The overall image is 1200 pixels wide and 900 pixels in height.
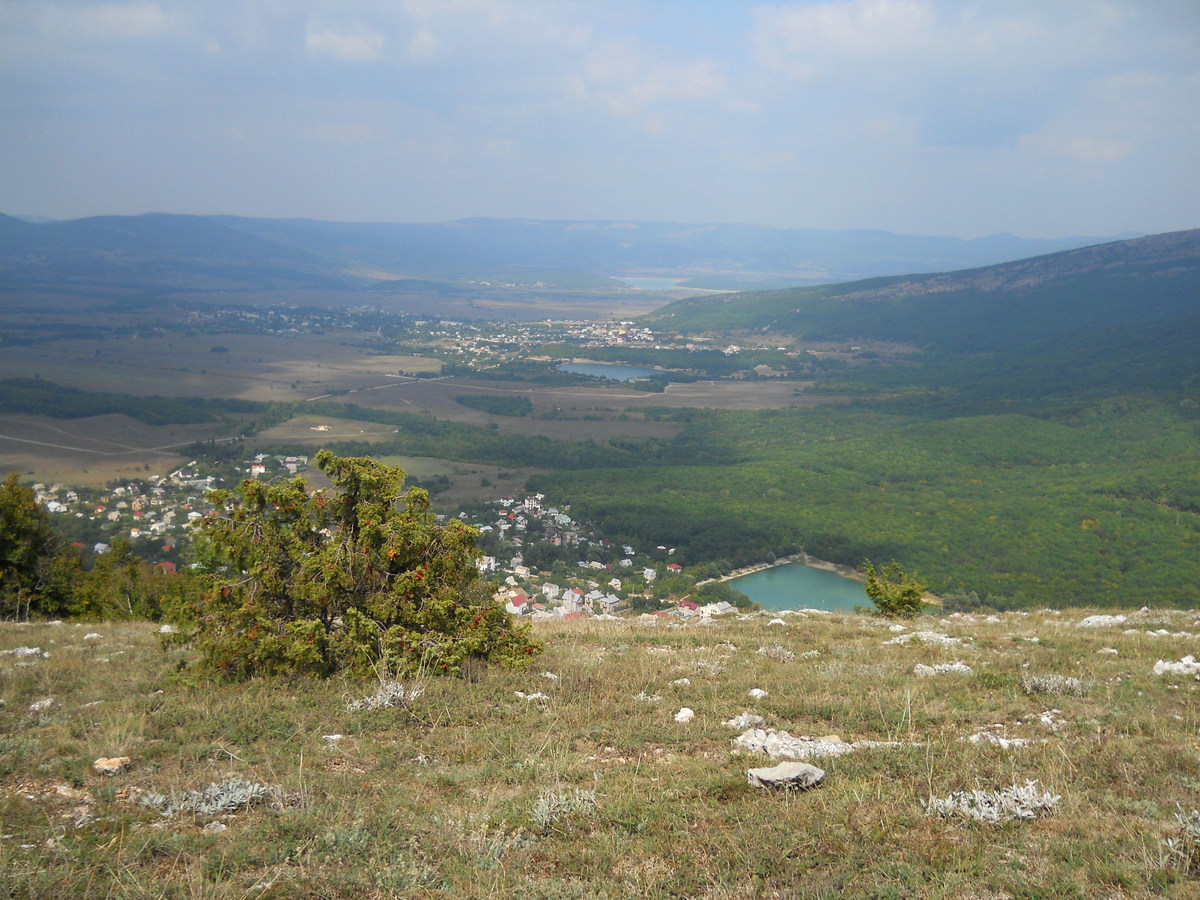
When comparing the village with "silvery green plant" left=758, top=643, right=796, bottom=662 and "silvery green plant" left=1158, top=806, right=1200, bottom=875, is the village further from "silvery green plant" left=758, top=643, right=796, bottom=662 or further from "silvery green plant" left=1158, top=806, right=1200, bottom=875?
"silvery green plant" left=1158, top=806, right=1200, bottom=875

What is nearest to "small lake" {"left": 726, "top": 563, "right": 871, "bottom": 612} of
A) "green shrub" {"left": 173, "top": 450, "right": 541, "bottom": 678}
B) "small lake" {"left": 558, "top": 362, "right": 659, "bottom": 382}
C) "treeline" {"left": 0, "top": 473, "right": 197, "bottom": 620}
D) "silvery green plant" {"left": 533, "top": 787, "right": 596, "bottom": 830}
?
"treeline" {"left": 0, "top": 473, "right": 197, "bottom": 620}

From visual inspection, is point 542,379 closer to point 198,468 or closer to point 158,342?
point 198,468

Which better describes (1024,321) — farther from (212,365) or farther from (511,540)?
(212,365)

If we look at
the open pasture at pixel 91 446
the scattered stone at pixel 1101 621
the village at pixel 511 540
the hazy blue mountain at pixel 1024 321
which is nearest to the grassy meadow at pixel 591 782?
the scattered stone at pixel 1101 621

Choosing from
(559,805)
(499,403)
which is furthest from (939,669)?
(499,403)

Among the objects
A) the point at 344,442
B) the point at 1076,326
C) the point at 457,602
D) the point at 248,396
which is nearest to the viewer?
the point at 457,602

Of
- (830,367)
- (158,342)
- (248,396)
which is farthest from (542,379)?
(158,342)

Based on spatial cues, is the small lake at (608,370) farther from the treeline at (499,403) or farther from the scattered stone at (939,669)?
the scattered stone at (939,669)
